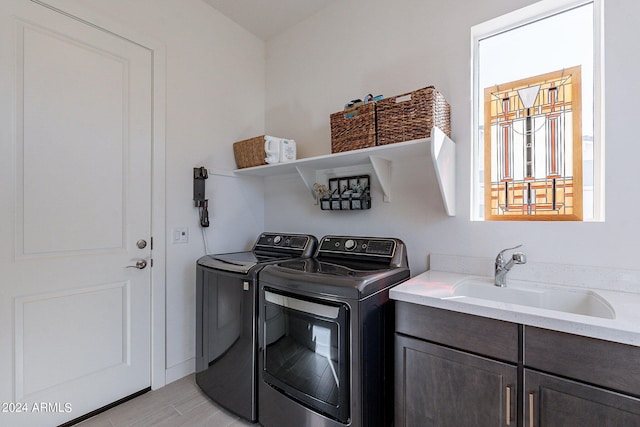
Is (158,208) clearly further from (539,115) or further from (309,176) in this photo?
(539,115)

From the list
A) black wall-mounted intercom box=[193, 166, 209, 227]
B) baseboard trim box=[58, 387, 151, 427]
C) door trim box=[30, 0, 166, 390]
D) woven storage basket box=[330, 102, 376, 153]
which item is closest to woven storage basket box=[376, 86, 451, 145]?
woven storage basket box=[330, 102, 376, 153]

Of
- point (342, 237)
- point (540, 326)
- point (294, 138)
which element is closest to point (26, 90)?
point (294, 138)

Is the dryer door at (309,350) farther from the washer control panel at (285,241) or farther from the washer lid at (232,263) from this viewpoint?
the washer control panel at (285,241)

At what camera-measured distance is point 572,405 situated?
0.94 m

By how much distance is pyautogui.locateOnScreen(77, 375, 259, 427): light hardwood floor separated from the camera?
A: 5.42 ft

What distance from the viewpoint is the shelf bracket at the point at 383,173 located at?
187cm

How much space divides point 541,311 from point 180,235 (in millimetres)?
2125

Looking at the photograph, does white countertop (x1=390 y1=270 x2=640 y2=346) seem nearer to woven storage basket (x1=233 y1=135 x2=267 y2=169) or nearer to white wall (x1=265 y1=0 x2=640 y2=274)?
white wall (x1=265 y1=0 x2=640 y2=274)

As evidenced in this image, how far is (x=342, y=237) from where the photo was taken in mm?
2039

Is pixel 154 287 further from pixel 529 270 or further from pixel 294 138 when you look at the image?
pixel 529 270

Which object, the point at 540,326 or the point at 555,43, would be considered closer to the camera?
the point at 540,326

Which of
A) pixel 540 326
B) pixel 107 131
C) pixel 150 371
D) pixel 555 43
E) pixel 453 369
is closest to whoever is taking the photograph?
pixel 540 326

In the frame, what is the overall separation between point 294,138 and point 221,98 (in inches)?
26.9

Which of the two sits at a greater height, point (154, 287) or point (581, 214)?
point (581, 214)
